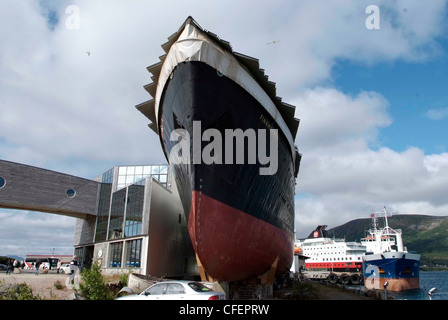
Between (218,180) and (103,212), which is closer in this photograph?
(218,180)

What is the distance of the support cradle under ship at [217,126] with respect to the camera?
10.3 meters

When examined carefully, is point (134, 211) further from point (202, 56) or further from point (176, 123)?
point (202, 56)

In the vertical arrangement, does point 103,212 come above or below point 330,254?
above

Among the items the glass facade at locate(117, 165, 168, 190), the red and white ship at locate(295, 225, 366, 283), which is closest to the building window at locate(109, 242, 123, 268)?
the glass facade at locate(117, 165, 168, 190)

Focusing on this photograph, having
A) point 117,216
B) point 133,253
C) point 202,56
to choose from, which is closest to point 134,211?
point 133,253

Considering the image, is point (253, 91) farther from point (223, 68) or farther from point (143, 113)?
point (143, 113)

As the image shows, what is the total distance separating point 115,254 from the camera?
20250 mm

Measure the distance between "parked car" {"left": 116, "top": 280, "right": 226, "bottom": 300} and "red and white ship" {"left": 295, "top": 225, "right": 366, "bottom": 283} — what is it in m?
48.6

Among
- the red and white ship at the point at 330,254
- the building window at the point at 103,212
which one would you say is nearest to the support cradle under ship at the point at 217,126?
the building window at the point at 103,212

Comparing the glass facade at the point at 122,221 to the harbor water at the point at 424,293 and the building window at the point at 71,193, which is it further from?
the harbor water at the point at 424,293

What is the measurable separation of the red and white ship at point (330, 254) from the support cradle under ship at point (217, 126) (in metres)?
44.7

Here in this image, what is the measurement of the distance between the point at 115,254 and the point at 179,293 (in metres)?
14.7

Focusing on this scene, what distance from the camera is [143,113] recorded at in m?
15.7
